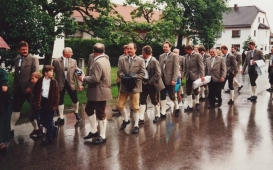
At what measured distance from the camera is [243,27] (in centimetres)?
6444

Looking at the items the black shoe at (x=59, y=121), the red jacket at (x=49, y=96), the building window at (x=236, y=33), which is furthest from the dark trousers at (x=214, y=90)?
the building window at (x=236, y=33)

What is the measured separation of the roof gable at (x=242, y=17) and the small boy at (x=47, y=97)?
61388mm

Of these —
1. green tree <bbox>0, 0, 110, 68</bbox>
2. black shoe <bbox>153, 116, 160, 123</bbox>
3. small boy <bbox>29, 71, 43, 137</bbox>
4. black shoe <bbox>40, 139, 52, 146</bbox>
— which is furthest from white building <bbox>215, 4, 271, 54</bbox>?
black shoe <bbox>40, 139, 52, 146</bbox>

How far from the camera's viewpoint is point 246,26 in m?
64.0

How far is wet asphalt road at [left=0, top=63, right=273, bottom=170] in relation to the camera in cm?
545

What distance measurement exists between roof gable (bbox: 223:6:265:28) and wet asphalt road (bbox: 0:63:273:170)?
5915cm

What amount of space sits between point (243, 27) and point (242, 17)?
11.1ft

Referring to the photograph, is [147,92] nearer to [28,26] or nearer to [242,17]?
[28,26]

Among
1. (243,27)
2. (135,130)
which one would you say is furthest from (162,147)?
(243,27)

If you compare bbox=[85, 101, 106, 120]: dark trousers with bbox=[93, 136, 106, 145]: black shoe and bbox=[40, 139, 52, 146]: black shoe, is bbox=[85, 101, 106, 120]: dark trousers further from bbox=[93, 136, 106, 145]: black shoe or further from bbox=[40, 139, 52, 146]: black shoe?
bbox=[40, 139, 52, 146]: black shoe

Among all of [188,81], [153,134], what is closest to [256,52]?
[188,81]

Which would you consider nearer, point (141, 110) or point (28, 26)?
point (141, 110)

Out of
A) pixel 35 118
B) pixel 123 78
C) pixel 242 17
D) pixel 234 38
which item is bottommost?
pixel 35 118

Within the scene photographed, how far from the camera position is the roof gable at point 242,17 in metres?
64.7
